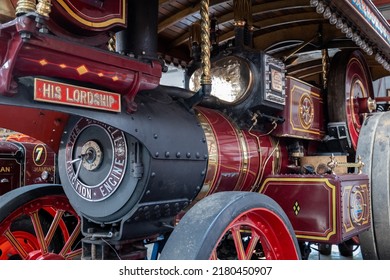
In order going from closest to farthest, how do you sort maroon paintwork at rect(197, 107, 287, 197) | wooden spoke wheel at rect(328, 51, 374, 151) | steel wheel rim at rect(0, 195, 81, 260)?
maroon paintwork at rect(197, 107, 287, 197) → steel wheel rim at rect(0, 195, 81, 260) → wooden spoke wheel at rect(328, 51, 374, 151)

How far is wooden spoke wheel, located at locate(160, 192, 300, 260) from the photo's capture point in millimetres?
1524

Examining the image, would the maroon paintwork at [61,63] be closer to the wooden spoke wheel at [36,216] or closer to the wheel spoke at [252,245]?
the wheel spoke at [252,245]

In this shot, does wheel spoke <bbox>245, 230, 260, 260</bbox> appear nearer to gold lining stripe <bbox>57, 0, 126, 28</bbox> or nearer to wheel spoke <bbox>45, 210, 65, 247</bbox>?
gold lining stripe <bbox>57, 0, 126, 28</bbox>

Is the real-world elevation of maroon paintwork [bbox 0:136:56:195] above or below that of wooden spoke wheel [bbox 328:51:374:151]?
below

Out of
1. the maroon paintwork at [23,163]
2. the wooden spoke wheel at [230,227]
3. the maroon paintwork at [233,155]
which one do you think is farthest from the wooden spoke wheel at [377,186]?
the maroon paintwork at [23,163]

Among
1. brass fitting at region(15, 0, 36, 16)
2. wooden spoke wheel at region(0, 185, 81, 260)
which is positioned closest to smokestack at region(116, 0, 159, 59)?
brass fitting at region(15, 0, 36, 16)

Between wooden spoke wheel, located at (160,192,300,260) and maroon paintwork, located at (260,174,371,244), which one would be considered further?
maroon paintwork, located at (260,174,371,244)

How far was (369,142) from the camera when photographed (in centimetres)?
316

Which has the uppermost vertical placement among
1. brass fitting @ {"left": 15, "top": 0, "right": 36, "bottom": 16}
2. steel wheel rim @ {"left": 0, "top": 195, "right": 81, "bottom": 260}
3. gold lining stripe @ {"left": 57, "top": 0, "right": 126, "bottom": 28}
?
gold lining stripe @ {"left": 57, "top": 0, "right": 126, "bottom": 28}

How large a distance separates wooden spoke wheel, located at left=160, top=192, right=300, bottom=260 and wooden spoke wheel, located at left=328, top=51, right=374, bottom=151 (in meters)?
1.60

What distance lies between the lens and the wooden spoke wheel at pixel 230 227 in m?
1.52

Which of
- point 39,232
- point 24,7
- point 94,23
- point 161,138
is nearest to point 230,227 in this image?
point 161,138

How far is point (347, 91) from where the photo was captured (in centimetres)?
354
